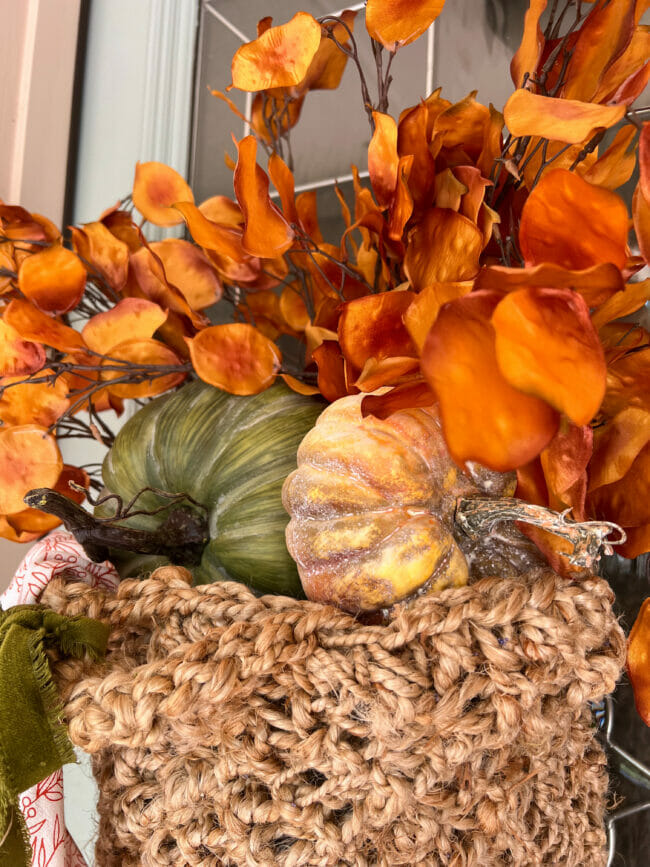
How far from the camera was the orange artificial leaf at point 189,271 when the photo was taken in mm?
583

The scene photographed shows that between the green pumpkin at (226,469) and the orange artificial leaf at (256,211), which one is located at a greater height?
the orange artificial leaf at (256,211)

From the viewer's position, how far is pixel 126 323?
54 centimetres

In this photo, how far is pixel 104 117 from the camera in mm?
913

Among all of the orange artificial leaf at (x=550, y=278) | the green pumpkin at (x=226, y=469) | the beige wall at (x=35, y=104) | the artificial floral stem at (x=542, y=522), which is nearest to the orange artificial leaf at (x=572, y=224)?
the orange artificial leaf at (x=550, y=278)

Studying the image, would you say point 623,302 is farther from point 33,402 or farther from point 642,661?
point 33,402

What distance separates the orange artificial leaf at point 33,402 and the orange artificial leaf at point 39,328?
36 millimetres

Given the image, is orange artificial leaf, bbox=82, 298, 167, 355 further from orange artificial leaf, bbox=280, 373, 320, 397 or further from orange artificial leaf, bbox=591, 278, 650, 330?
orange artificial leaf, bbox=591, 278, 650, 330

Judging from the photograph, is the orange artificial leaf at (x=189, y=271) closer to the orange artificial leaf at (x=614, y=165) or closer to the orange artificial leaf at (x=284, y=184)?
the orange artificial leaf at (x=284, y=184)

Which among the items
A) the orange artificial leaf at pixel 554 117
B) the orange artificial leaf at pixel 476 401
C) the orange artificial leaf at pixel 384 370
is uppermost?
the orange artificial leaf at pixel 554 117

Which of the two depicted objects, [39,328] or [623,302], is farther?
[39,328]

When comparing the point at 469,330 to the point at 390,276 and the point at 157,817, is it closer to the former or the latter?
the point at 390,276

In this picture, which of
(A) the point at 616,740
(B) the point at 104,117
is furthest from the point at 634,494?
(B) the point at 104,117

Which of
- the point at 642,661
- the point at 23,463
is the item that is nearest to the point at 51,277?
the point at 23,463

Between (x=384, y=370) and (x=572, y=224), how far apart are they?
0.12m
